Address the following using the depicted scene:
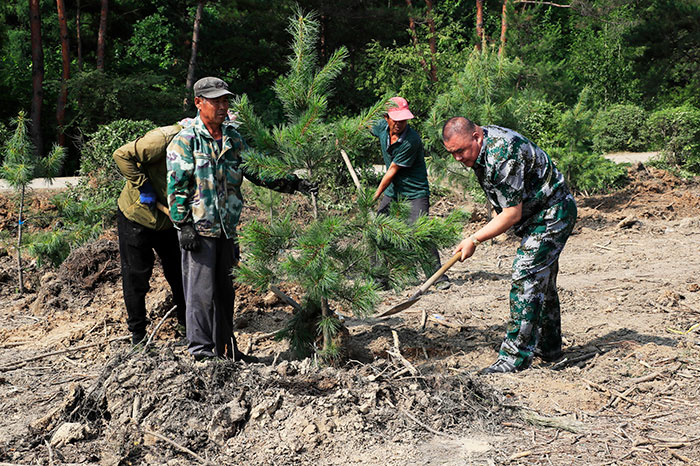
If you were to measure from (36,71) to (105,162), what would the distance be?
9.20 meters

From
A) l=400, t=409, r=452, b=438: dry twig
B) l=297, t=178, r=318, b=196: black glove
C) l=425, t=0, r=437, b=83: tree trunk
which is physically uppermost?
l=425, t=0, r=437, b=83: tree trunk

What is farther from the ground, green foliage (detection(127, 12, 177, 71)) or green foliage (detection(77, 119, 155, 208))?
green foliage (detection(127, 12, 177, 71))

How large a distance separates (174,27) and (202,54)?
1.21 metres

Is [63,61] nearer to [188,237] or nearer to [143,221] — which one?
[143,221]

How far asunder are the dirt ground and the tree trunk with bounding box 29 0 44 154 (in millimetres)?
12482

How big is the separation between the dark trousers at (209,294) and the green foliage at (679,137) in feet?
40.9

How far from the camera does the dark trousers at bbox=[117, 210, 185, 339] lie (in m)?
5.05

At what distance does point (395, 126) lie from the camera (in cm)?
647

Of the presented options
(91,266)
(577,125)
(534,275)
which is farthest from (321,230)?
(577,125)

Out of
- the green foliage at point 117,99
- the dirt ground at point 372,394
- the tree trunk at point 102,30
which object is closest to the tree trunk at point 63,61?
the green foliage at point 117,99

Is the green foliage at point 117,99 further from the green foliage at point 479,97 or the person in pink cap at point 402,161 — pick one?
the person in pink cap at point 402,161

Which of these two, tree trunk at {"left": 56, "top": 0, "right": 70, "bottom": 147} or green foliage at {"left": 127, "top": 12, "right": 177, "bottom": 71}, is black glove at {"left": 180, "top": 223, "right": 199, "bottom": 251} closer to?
tree trunk at {"left": 56, "top": 0, "right": 70, "bottom": 147}

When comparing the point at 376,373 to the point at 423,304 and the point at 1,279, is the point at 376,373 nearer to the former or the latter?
the point at 423,304

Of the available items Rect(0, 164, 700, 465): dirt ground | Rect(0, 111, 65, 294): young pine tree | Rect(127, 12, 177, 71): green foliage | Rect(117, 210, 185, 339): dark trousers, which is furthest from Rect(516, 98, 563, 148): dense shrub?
Rect(127, 12, 177, 71): green foliage
